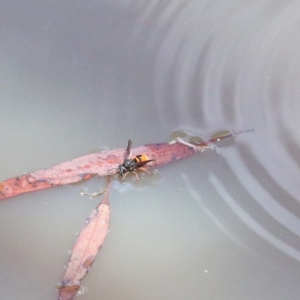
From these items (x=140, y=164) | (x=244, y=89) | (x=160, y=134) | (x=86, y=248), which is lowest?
(x=86, y=248)

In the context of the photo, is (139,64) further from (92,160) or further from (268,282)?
(268,282)

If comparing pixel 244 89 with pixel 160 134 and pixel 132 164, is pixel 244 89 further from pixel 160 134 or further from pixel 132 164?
pixel 132 164

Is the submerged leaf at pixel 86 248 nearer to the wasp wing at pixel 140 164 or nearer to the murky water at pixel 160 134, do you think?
the murky water at pixel 160 134

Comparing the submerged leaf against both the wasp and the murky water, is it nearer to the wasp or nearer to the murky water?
the murky water

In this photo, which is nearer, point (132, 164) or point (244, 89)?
point (132, 164)

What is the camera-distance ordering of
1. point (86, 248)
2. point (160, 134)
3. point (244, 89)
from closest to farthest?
1. point (86, 248)
2. point (160, 134)
3. point (244, 89)

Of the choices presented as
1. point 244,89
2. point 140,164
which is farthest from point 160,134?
point 244,89

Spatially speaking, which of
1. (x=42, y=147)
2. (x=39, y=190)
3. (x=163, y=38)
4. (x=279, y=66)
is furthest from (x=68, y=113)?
(x=279, y=66)

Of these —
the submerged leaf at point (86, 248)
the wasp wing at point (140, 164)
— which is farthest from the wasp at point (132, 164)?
the submerged leaf at point (86, 248)

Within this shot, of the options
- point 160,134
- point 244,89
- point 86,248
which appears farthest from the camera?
point 244,89
